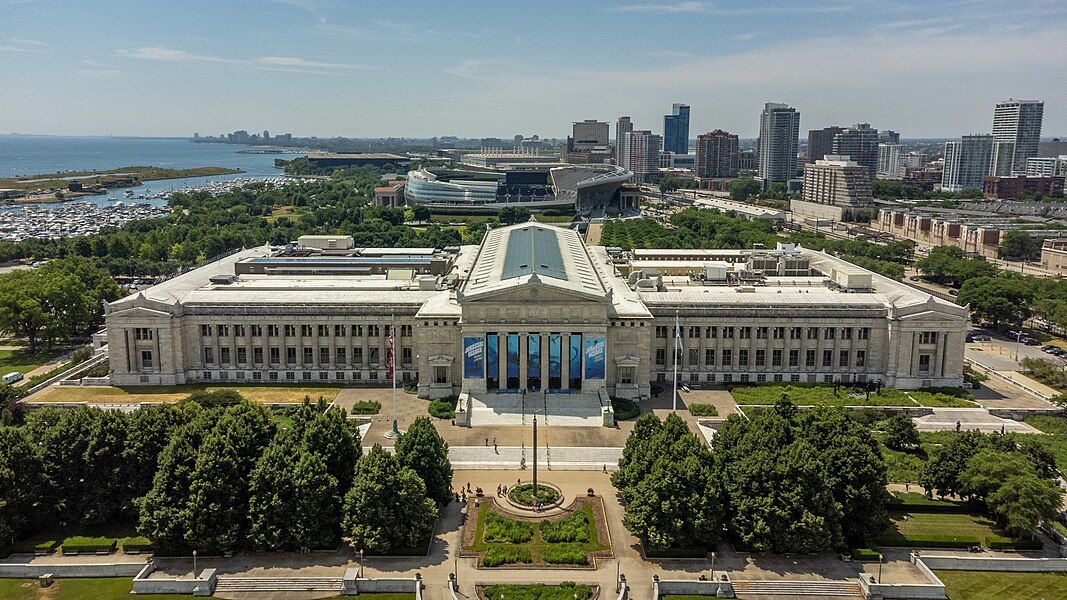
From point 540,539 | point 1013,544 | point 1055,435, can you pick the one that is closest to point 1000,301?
point 1055,435

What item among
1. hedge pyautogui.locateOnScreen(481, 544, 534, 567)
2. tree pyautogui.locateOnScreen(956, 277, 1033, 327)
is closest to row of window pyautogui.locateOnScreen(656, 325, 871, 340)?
tree pyautogui.locateOnScreen(956, 277, 1033, 327)

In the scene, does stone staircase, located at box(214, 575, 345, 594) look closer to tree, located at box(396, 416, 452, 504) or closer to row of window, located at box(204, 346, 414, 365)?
tree, located at box(396, 416, 452, 504)

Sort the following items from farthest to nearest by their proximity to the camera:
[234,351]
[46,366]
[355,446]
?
1. [46,366]
2. [234,351]
3. [355,446]

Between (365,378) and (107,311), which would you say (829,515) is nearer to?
(365,378)

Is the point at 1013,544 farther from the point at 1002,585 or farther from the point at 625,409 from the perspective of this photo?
the point at 625,409

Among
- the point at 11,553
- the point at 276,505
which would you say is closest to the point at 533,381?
the point at 276,505

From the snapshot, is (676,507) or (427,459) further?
(427,459)
